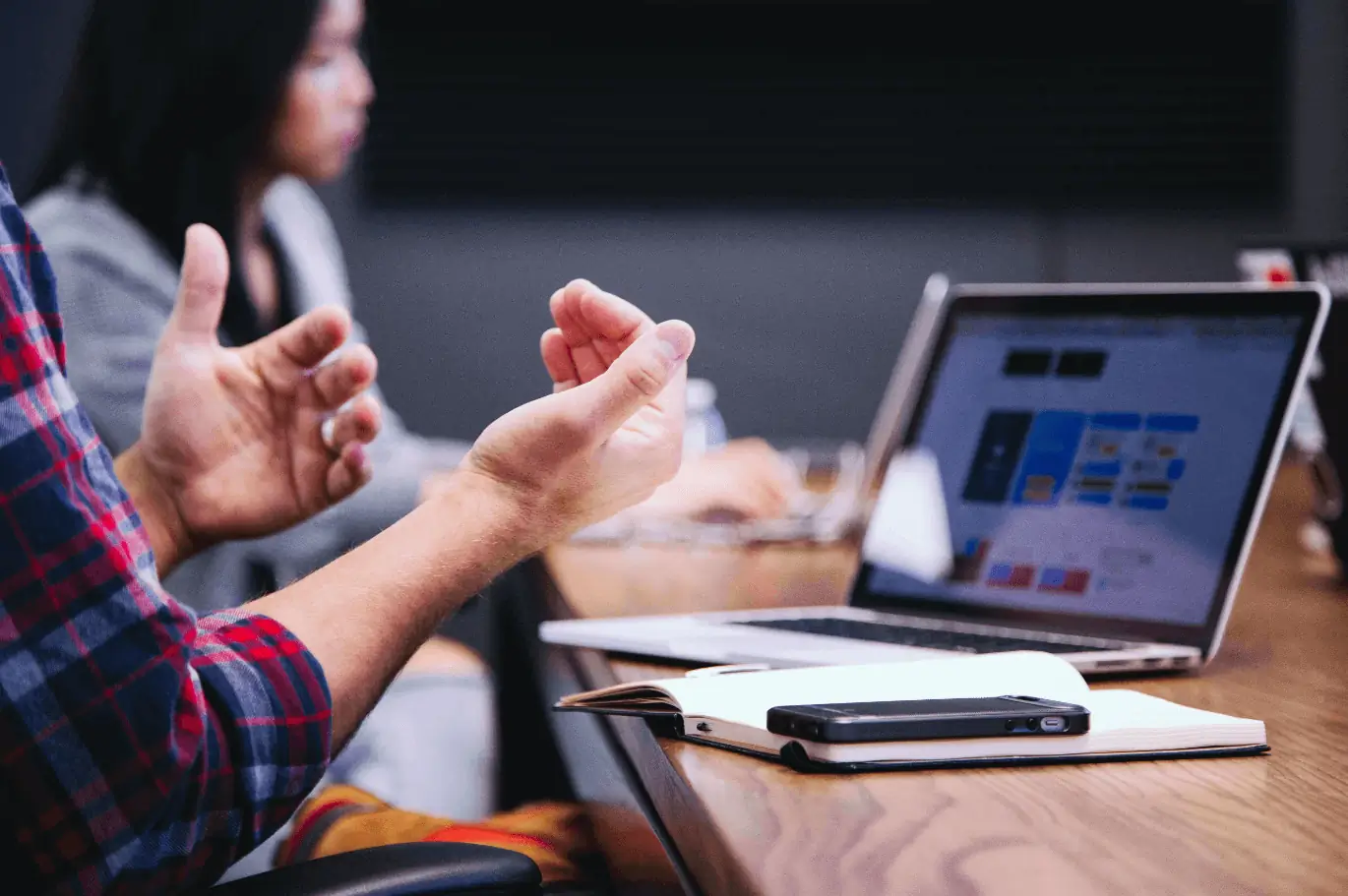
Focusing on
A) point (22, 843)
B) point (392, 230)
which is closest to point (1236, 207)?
point (392, 230)

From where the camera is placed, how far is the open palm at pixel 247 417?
3.90 feet

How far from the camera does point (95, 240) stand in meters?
1.87

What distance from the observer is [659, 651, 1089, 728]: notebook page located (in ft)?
2.42

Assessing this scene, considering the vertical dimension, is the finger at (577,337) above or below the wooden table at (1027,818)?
above

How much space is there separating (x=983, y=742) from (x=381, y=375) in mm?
3039

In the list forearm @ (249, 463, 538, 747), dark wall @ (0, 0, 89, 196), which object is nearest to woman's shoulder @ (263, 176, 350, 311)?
dark wall @ (0, 0, 89, 196)

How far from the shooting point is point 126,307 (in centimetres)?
188

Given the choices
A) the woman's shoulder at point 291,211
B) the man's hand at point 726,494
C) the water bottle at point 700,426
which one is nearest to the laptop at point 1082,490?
the man's hand at point 726,494

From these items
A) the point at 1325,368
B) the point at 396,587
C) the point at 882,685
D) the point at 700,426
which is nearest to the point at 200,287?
the point at 396,587

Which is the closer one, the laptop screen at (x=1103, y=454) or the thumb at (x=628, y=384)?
the thumb at (x=628, y=384)

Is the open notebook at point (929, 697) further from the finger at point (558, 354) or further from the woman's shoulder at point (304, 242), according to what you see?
the woman's shoulder at point (304, 242)

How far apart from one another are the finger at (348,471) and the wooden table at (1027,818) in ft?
1.20

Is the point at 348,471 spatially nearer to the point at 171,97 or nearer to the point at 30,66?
the point at 171,97

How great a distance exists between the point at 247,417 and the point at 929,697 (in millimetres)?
736
